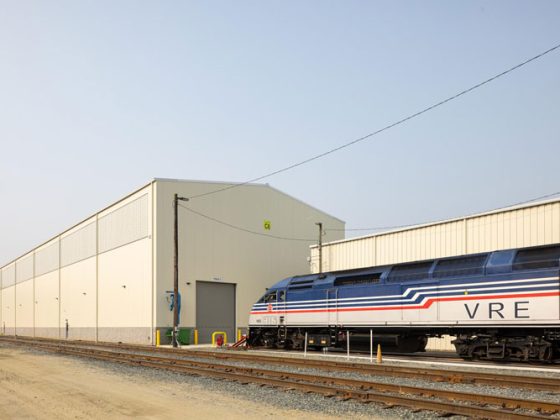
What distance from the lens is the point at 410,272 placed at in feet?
79.7

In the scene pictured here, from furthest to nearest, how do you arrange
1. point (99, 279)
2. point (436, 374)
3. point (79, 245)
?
1. point (79, 245)
2. point (99, 279)
3. point (436, 374)

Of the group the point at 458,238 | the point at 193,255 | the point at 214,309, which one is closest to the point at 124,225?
the point at 193,255

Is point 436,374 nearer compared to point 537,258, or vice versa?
point 436,374

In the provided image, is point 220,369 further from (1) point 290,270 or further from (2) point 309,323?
(1) point 290,270

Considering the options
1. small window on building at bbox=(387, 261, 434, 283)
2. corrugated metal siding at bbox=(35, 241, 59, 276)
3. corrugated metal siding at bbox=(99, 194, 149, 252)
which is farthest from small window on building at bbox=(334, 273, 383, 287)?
corrugated metal siding at bbox=(35, 241, 59, 276)

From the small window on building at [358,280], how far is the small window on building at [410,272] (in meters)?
0.86

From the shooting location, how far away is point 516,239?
27.6 meters

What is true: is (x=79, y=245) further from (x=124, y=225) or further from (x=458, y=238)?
(x=458, y=238)

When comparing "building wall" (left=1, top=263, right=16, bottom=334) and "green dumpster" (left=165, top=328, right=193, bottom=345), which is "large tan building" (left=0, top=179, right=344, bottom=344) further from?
"building wall" (left=1, top=263, right=16, bottom=334)

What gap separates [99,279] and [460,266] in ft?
128

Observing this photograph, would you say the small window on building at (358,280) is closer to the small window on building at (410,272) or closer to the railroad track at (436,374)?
the small window on building at (410,272)

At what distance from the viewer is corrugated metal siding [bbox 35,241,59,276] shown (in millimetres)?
70856

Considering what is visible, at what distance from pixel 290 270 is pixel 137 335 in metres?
12.9

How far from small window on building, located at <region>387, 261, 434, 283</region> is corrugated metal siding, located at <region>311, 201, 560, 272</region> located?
6051 millimetres
